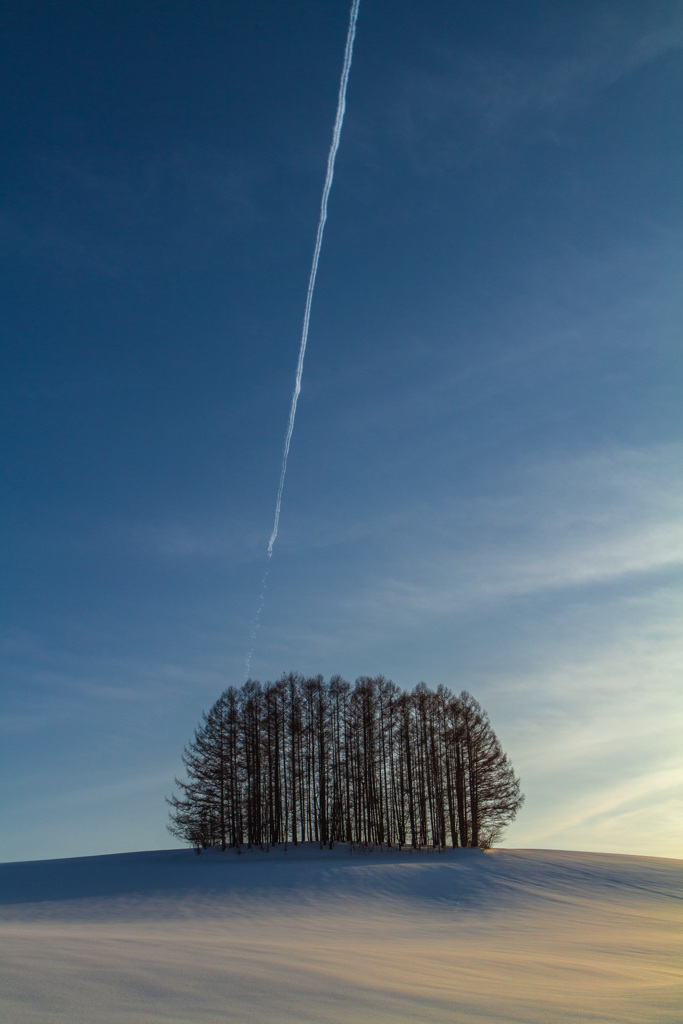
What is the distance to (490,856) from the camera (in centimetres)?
3625

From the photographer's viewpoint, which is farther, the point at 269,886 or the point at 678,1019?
the point at 269,886

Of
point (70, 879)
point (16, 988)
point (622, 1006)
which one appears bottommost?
point (70, 879)

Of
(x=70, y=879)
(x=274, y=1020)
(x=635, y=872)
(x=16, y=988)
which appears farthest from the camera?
(x=70, y=879)

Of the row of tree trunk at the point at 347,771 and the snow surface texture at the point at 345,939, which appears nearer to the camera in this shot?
the snow surface texture at the point at 345,939

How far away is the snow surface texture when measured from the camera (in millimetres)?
7766

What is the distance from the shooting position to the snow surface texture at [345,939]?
7.77 metres

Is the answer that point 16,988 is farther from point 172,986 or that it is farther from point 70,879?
point 70,879

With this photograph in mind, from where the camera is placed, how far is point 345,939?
16312 mm

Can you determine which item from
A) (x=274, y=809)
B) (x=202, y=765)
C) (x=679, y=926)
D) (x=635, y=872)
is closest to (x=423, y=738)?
(x=274, y=809)

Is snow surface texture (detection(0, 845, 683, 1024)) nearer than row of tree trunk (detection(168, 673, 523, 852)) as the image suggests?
Yes

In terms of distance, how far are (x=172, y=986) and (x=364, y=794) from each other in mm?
42038

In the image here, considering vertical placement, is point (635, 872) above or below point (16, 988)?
below

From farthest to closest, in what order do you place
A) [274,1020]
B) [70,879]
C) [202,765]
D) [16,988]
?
1. [202,765]
2. [70,879]
3. [16,988]
4. [274,1020]

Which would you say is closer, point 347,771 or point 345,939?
point 345,939
